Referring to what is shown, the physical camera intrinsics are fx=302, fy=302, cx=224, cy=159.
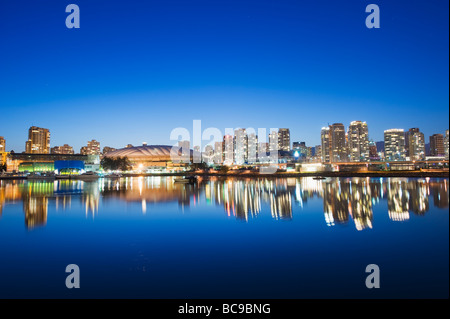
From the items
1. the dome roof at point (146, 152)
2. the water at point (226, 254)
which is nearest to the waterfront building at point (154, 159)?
the dome roof at point (146, 152)

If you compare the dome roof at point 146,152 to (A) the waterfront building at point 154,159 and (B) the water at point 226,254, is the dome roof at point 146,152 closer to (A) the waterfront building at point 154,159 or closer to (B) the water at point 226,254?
(A) the waterfront building at point 154,159

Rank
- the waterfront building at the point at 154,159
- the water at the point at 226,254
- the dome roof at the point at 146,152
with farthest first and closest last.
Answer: the dome roof at the point at 146,152
the waterfront building at the point at 154,159
the water at the point at 226,254

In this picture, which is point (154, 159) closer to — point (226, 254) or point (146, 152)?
point (146, 152)

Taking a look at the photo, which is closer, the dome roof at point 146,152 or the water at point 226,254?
the water at point 226,254

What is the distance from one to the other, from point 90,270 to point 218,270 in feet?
11.2

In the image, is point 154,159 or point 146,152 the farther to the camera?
point 146,152

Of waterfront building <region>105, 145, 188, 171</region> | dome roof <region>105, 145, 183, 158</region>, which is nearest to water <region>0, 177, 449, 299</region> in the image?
waterfront building <region>105, 145, 188, 171</region>

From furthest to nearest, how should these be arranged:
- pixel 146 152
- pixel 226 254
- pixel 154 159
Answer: pixel 146 152
pixel 154 159
pixel 226 254

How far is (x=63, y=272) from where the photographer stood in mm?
7938

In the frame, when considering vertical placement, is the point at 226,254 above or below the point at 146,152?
below

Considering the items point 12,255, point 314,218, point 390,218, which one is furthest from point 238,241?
point 390,218

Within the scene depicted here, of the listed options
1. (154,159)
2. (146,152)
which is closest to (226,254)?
(154,159)
